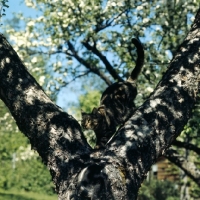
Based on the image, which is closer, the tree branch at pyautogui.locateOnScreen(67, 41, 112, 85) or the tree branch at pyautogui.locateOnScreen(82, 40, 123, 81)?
the tree branch at pyautogui.locateOnScreen(82, 40, 123, 81)

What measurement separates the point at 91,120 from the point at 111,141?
114cm

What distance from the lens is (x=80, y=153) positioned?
476cm

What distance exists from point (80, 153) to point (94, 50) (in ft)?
35.9

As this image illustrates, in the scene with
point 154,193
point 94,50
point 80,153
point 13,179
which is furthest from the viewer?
point 13,179

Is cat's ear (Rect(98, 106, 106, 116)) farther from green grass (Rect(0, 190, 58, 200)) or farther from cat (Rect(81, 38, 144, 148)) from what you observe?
green grass (Rect(0, 190, 58, 200))

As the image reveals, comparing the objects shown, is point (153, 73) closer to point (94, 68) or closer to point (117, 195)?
point (94, 68)

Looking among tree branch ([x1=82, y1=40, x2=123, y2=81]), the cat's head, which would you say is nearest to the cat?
the cat's head

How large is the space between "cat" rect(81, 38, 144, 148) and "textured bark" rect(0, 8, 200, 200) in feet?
2.75

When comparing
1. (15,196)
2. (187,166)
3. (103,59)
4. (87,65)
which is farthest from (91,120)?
(15,196)

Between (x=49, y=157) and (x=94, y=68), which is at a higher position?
(x=94, y=68)

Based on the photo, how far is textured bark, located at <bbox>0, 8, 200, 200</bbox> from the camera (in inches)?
175

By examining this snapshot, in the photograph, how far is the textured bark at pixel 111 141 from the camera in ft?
14.6

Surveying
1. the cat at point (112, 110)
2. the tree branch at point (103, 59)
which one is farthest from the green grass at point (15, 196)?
the cat at point (112, 110)

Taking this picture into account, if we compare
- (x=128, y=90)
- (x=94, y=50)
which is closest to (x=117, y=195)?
(x=128, y=90)
